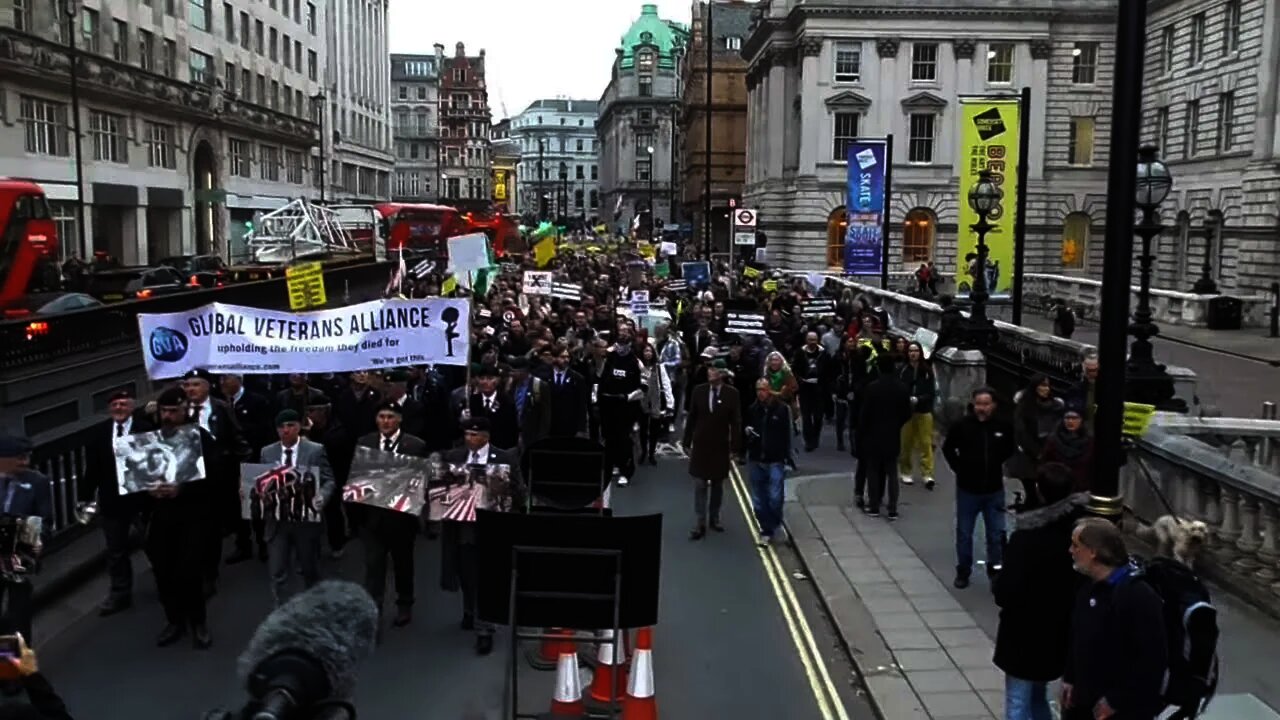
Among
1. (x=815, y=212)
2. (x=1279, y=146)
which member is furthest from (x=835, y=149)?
(x=1279, y=146)

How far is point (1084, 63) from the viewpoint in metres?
60.1

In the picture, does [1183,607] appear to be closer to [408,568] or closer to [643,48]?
[408,568]

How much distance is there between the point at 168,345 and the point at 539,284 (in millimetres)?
12042

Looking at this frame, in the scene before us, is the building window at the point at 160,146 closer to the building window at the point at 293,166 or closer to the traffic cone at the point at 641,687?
the building window at the point at 293,166

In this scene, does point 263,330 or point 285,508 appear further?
point 263,330

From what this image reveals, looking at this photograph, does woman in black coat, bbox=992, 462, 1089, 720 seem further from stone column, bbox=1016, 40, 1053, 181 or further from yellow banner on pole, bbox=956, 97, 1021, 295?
stone column, bbox=1016, 40, 1053, 181

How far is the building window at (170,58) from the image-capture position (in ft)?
168

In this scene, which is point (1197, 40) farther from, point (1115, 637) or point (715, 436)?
point (1115, 637)

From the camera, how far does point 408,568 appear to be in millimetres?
9289

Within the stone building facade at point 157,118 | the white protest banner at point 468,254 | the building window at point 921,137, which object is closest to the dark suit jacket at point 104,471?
the white protest banner at point 468,254

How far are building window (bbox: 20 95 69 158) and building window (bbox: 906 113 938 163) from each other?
1544 inches

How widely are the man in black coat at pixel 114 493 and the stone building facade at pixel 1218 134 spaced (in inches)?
1508

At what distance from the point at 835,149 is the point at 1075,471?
52.4 m

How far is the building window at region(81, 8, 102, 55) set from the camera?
43797mm
